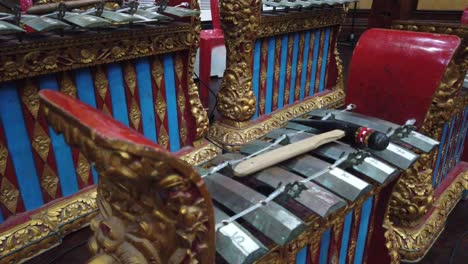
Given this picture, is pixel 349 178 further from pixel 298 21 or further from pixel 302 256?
pixel 298 21

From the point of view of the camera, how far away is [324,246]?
898 millimetres

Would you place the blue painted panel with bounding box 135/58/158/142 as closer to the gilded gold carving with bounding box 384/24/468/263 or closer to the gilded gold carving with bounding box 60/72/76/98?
the gilded gold carving with bounding box 60/72/76/98

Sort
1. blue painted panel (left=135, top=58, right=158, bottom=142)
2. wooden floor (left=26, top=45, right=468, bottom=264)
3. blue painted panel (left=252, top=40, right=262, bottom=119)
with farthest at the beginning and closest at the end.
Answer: blue painted panel (left=252, top=40, right=262, bottom=119) < blue painted panel (left=135, top=58, right=158, bottom=142) < wooden floor (left=26, top=45, right=468, bottom=264)

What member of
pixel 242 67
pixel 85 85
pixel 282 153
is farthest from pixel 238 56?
pixel 282 153

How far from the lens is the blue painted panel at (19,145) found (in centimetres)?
110

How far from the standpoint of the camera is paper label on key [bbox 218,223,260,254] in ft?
2.05

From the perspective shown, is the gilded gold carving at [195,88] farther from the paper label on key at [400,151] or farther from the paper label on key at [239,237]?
the paper label on key at [239,237]

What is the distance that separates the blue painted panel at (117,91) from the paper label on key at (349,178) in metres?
0.79

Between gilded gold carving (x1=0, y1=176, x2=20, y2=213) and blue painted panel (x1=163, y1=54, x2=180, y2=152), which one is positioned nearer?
gilded gold carving (x1=0, y1=176, x2=20, y2=213)

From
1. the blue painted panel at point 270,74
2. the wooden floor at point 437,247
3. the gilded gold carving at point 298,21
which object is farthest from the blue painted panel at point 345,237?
the blue painted panel at point 270,74

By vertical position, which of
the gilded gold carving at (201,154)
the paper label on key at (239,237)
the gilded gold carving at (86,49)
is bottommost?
the gilded gold carving at (201,154)

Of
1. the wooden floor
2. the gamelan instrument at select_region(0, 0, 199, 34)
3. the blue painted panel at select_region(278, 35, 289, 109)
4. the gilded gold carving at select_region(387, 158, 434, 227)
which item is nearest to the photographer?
the gamelan instrument at select_region(0, 0, 199, 34)

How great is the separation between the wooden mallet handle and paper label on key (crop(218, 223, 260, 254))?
0.57ft

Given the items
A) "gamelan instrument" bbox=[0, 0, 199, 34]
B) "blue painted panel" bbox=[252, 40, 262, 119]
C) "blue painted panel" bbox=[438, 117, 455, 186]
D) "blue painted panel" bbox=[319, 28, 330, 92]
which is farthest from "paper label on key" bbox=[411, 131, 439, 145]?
"blue painted panel" bbox=[319, 28, 330, 92]
